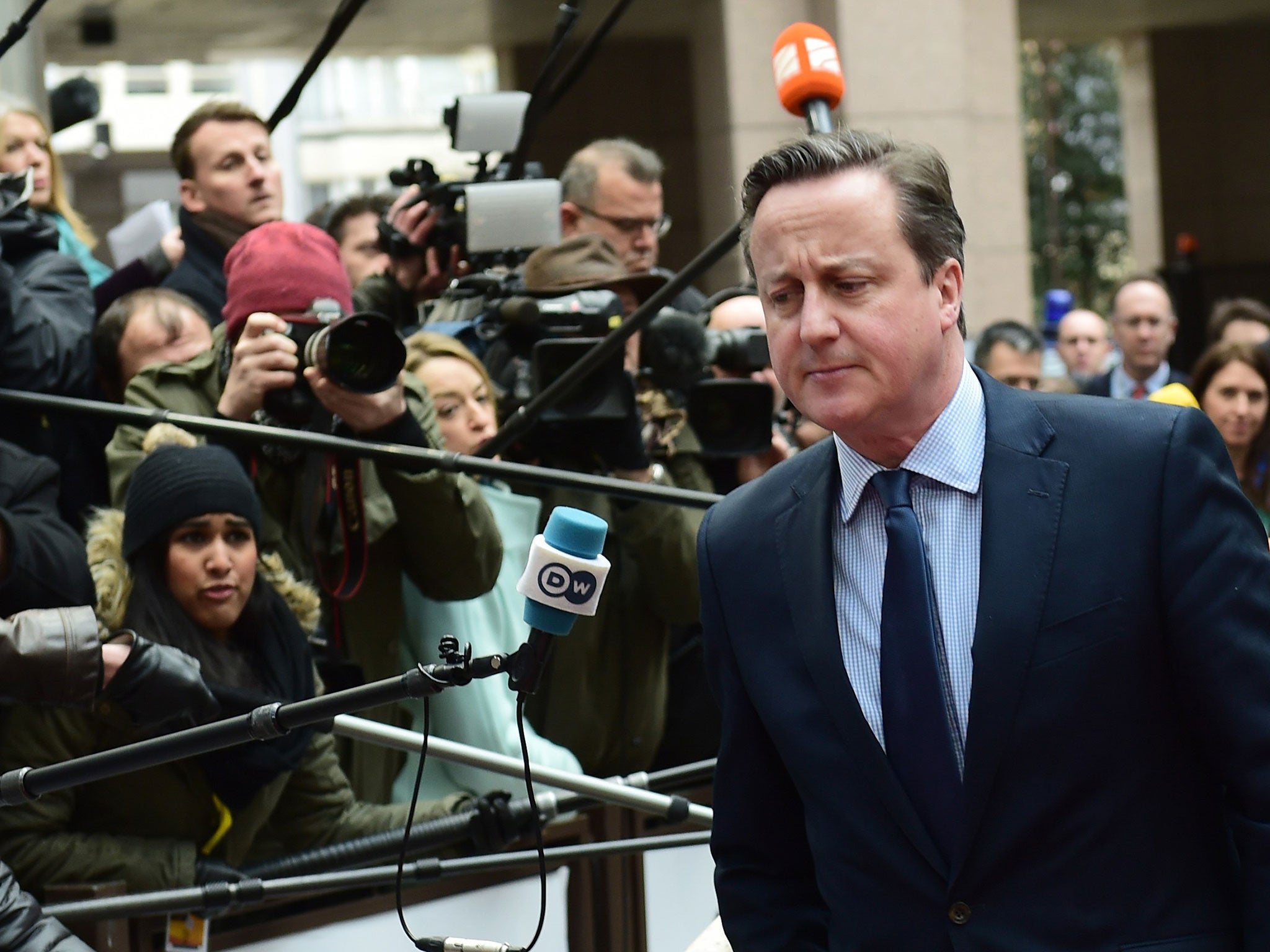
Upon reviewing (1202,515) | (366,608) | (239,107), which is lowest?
(366,608)

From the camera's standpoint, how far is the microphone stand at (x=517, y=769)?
11.1ft

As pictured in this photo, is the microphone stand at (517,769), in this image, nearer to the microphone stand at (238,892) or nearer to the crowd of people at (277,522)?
the microphone stand at (238,892)

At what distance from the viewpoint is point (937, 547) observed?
228 centimetres

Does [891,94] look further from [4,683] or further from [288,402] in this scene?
[4,683]

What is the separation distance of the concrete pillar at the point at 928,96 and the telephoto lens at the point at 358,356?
6959mm

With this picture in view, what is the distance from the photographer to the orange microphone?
12.1ft

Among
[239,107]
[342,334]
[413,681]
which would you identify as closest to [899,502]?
[413,681]

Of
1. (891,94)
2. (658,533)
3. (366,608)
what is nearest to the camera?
(366,608)

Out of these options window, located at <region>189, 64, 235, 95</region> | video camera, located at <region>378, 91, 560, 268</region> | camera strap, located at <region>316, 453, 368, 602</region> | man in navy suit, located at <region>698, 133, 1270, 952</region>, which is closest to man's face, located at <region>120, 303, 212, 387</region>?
camera strap, located at <region>316, 453, 368, 602</region>

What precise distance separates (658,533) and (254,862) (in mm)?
1332

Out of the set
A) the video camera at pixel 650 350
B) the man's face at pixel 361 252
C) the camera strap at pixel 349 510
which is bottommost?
the camera strap at pixel 349 510

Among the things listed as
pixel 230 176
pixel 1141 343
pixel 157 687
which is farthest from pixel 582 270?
pixel 1141 343

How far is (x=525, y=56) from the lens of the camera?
15.2 metres

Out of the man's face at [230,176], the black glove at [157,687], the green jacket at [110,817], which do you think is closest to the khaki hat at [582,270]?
the man's face at [230,176]
